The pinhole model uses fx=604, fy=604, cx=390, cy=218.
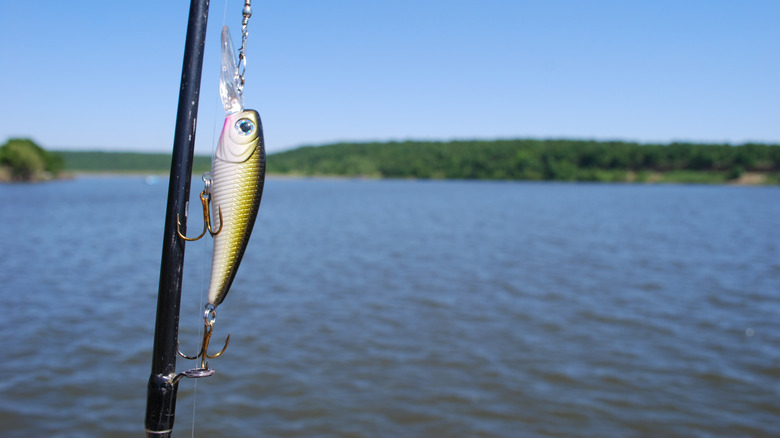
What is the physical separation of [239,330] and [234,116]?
9258mm

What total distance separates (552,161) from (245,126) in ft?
558

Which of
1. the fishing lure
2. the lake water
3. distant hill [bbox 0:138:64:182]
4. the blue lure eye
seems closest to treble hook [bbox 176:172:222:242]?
the fishing lure

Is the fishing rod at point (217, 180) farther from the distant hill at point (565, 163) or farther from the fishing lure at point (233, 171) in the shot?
the distant hill at point (565, 163)

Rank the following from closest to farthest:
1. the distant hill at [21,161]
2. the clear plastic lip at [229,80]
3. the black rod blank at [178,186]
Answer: the clear plastic lip at [229,80] < the black rod blank at [178,186] < the distant hill at [21,161]

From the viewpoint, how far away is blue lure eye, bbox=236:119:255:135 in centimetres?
206

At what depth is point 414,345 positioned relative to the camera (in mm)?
9992

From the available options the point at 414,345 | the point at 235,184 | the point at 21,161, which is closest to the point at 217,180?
the point at 235,184

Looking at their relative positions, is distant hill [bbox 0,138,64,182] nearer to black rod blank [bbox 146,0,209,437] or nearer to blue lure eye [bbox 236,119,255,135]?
black rod blank [bbox 146,0,209,437]

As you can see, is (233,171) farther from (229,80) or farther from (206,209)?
(229,80)

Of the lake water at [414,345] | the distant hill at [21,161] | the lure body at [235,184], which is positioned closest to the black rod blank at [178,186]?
the lure body at [235,184]

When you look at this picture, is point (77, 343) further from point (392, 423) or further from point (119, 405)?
point (392, 423)

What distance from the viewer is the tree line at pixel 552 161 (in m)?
144

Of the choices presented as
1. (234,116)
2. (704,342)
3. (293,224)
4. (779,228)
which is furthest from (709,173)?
(234,116)

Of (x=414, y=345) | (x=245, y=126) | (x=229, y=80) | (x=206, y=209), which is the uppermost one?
(x=229, y=80)
